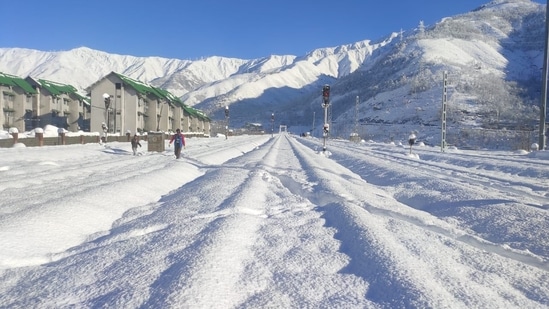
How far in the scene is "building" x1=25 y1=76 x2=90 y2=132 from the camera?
49438mm

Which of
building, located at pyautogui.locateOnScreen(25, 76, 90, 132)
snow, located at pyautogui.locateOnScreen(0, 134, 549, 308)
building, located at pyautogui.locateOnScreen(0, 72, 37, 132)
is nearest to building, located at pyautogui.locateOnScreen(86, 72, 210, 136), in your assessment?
building, located at pyautogui.locateOnScreen(25, 76, 90, 132)

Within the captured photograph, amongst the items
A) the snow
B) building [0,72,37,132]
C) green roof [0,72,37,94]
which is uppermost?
green roof [0,72,37,94]

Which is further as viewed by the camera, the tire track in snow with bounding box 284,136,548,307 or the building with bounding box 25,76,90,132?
the building with bounding box 25,76,90,132

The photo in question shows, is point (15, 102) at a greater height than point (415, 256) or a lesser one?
greater

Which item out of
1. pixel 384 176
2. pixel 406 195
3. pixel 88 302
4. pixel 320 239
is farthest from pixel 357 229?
pixel 384 176

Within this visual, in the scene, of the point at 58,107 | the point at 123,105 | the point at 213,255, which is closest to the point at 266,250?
the point at 213,255

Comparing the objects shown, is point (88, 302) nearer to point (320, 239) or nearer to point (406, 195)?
point (320, 239)

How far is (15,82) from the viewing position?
4538 centimetres

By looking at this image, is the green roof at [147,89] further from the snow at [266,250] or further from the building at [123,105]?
the snow at [266,250]

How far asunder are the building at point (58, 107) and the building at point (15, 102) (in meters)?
1.16

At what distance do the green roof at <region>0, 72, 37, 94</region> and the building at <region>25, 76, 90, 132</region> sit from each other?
5.05 ft

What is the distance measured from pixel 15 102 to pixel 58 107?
7132mm

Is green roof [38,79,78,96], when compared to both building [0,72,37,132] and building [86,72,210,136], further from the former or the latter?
building [86,72,210,136]

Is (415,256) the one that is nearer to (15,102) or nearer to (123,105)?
(123,105)
